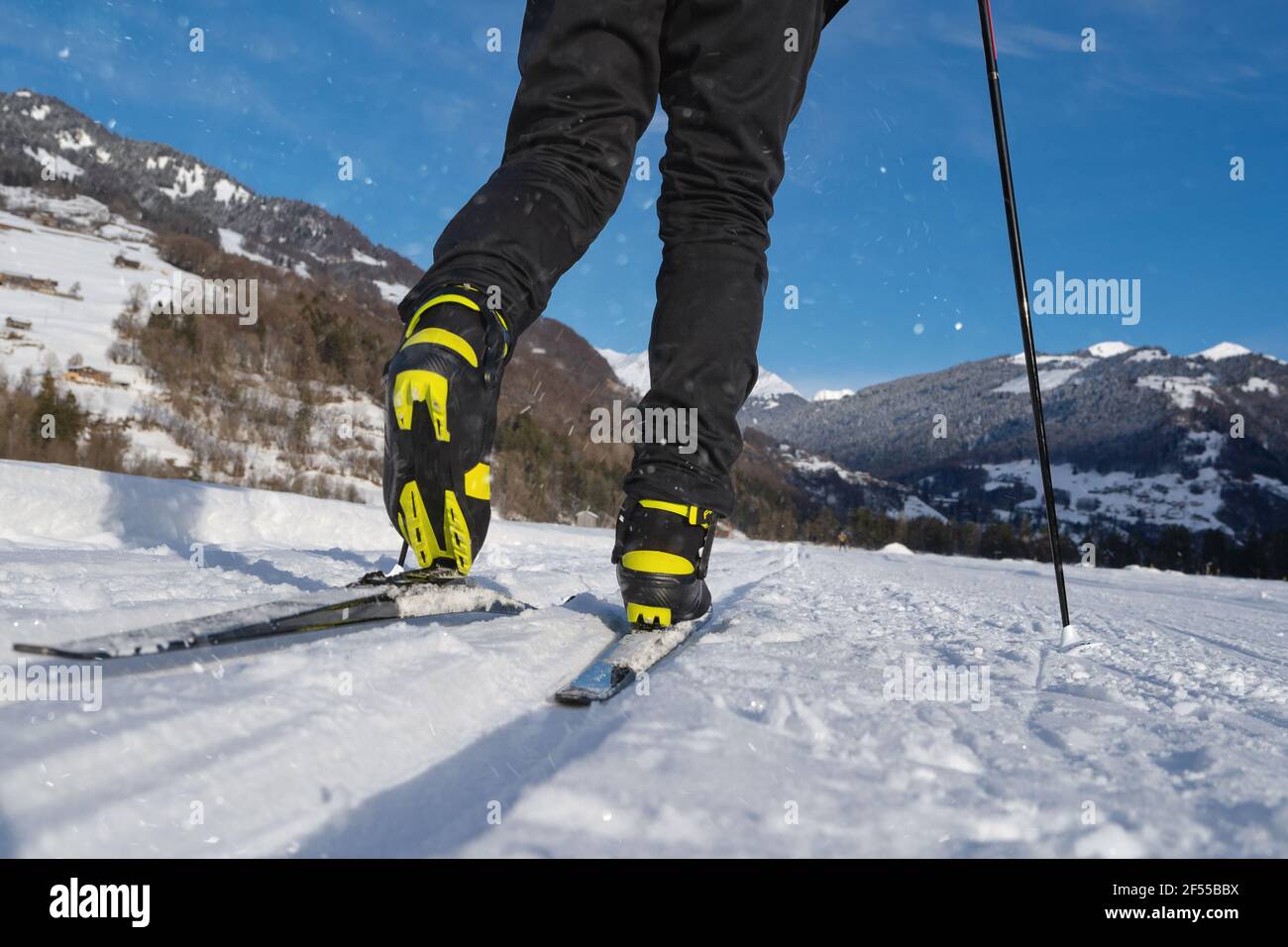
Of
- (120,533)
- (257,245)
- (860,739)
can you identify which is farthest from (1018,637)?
(257,245)

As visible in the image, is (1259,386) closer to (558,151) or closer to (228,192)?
(228,192)

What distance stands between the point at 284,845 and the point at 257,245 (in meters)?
68.4

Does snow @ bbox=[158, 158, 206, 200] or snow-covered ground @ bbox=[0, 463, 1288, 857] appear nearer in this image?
snow-covered ground @ bbox=[0, 463, 1288, 857]

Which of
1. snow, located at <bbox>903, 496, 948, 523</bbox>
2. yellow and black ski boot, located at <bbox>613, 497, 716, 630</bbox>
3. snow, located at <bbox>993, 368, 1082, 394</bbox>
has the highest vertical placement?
snow, located at <bbox>993, 368, 1082, 394</bbox>

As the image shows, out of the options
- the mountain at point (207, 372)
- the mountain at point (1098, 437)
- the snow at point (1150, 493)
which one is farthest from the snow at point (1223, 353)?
the mountain at point (207, 372)

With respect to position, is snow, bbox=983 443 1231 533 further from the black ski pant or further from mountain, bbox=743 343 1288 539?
the black ski pant

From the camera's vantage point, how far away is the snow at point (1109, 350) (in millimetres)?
173275

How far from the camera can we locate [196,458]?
19.1m

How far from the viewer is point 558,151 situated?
104 cm

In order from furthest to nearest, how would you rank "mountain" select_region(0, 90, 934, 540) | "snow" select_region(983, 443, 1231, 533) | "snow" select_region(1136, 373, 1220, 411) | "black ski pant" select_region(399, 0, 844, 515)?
"snow" select_region(1136, 373, 1220, 411)
"snow" select_region(983, 443, 1231, 533)
"mountain" select_region(0, 90, 934, 540)
"black ski pant" select_region(399, 0, 844, 515)

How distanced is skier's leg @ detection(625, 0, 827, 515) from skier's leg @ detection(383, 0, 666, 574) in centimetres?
7

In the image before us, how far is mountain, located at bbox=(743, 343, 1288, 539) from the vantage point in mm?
94562

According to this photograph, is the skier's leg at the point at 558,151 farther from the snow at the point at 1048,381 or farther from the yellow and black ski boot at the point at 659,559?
the snow at the point at 1048,381

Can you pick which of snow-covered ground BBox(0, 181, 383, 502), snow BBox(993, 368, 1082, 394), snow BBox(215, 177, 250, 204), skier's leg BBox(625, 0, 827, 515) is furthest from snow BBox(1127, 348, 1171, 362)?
skier's leg BBox(625, 0, 827, 515)
